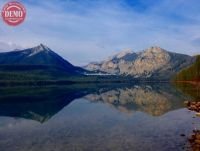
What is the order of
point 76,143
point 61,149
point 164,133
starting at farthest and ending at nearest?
1. point 164,133
2. point 76,143
3. point 61,149

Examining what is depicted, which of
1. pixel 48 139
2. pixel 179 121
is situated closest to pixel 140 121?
pixel 179 121

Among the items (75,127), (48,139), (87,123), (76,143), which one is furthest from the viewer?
(87,123)

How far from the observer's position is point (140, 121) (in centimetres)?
6019

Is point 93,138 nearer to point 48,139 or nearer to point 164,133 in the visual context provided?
point 48,139

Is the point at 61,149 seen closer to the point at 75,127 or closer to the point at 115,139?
the point at 115,139

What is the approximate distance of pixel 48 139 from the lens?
42469 mm

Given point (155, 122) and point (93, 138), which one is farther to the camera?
point (155, 122)

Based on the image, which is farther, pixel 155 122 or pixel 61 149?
pixel 155 122

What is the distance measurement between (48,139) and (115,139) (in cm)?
835

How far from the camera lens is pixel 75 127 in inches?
2080

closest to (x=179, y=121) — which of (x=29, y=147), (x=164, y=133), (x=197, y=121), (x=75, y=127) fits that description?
(x=197, y=121)

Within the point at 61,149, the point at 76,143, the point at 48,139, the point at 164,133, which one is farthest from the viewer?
the point at 164,133

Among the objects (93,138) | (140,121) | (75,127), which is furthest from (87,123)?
(93,138)

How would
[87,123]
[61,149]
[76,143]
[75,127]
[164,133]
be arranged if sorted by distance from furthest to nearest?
[87,123] < [75,127] < [164,133] < [76,143] < [61,149]
